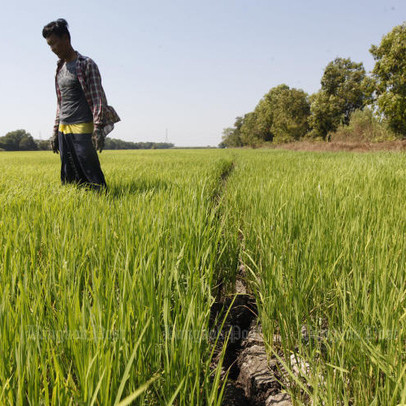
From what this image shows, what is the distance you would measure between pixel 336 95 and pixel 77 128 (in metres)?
32.0

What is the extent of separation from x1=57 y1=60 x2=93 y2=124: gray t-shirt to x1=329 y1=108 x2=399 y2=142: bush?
68.5ft

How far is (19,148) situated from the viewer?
206ft

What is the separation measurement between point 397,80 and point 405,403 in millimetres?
23150

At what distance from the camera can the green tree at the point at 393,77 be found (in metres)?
17.8

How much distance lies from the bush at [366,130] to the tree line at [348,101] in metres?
0.08

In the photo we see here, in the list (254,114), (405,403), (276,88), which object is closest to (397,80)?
(405,403)

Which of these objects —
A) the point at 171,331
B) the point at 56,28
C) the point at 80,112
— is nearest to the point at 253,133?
the point at 80,112

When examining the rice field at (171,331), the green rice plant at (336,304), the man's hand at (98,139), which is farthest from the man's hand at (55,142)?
the green rice plant at (336,304)

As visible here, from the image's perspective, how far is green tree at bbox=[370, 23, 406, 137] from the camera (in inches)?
700

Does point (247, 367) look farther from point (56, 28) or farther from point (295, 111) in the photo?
point (295, 111)

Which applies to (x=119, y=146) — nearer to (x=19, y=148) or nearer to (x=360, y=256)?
(x=19, y=148)

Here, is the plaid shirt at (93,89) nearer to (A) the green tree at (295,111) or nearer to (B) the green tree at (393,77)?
(B) the green tree at (393,77)

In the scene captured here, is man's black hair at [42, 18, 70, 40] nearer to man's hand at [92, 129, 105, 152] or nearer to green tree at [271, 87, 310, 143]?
man's hand at [92, 129, 105, 152]

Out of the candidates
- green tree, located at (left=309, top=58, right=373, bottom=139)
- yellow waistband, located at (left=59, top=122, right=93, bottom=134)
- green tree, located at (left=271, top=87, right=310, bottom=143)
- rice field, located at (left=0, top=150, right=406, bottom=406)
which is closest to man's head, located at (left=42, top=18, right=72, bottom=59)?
yellow waistband, located at (left=59, top=122, right=93, bottom=134)
